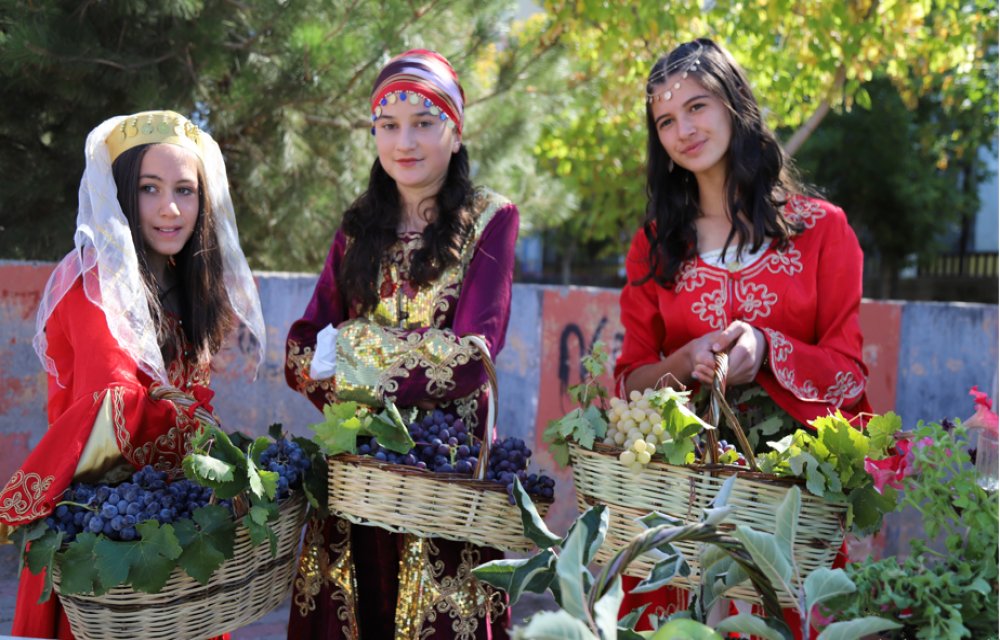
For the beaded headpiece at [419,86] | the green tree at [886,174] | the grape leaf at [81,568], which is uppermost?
the green tree at [886,174]

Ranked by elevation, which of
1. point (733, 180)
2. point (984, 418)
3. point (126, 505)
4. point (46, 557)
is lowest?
point (46, 557)

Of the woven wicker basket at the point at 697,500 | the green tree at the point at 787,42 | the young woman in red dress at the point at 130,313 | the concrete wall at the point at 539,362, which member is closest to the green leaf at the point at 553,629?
the woven wicker basket at the point at 697,500

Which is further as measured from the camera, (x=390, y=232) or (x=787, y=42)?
(x=787, y=42)

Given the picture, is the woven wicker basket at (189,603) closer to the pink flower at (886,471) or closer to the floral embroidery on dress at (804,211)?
the pink flower at (886,471)

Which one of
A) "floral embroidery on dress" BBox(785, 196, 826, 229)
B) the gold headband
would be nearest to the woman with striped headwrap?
the gold headband

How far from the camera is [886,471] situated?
5.60 feet

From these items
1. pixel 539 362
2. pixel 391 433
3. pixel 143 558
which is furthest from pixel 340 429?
pixel 539 362

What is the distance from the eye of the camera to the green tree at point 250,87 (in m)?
4.23

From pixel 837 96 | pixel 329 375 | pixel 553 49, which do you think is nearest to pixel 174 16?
pixel 553 49

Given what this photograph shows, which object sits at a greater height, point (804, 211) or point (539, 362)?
point (804, 211)

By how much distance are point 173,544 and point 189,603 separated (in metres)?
0.18

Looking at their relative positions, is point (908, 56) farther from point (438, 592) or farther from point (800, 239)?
point (438, 592)

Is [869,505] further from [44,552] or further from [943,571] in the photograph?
[44,552]

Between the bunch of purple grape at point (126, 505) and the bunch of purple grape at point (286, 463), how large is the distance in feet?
0.37
